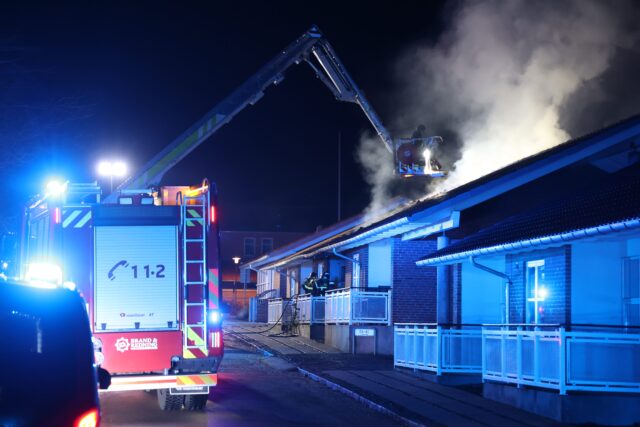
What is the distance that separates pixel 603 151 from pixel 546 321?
3769 mm

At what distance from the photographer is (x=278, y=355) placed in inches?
988

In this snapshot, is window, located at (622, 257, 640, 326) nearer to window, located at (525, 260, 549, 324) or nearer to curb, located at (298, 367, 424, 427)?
window, located at (525, 260, 549, 324)

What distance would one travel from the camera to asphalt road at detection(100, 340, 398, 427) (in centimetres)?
1336

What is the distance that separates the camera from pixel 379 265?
91.5ft

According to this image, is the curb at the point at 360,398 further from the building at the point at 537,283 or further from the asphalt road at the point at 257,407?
the building at the point at 537,283

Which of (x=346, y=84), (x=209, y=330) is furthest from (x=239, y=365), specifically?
(x=209, y=330)

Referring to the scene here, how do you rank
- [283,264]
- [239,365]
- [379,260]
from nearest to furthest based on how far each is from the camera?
[239,365] < [379,260] < [283,264]

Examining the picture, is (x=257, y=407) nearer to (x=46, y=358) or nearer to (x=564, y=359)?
(x=564, y=359)

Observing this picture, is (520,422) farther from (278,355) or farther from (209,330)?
(278,355)

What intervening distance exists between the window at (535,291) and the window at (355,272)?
38.8ft

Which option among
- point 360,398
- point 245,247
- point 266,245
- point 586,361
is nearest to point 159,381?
point 360,398

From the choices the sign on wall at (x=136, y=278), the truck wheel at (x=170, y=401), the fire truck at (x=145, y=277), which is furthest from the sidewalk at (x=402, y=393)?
the sign on wall at (x=136, y=278)

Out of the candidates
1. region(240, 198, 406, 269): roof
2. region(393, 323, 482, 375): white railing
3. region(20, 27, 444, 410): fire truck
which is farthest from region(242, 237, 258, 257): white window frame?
region(20, 27, 444, 410): fire truck

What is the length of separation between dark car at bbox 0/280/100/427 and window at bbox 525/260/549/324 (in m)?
12.0
